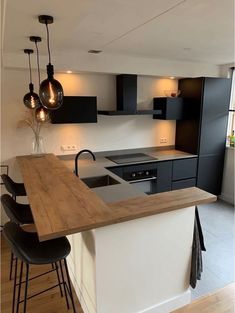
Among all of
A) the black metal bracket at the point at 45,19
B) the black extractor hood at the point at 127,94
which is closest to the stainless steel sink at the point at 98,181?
the black extractor hood at the point at 127,94

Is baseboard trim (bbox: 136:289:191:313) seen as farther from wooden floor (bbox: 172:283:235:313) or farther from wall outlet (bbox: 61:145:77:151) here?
wall outlet (bbox: 61:145:77:151)

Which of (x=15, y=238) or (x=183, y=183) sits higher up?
(x=15, y=238)

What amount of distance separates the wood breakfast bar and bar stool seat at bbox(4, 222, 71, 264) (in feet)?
0.62

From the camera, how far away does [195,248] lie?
6.72 ft

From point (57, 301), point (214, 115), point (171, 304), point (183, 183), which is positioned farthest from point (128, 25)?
point (183, 183)

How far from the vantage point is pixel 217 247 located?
120 inches

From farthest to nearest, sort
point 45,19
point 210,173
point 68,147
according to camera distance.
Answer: point 210,173
point 68,147
point 45,19

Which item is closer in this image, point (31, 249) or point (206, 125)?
point (31, 249)

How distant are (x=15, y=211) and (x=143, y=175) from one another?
212cm

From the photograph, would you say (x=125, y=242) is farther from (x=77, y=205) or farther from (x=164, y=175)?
(x=164, y=175)

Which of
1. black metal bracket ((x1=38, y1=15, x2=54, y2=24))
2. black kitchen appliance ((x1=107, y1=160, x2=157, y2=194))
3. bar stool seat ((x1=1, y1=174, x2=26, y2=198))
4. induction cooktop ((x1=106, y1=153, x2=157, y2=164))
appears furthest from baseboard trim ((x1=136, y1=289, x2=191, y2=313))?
black metal bracket ((x1=38, y1=15, x2=54, y2=24))

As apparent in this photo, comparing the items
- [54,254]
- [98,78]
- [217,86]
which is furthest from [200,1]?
[217,86]

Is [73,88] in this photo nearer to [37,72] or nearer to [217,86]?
[37,72]

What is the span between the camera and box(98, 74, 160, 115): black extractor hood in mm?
3674
